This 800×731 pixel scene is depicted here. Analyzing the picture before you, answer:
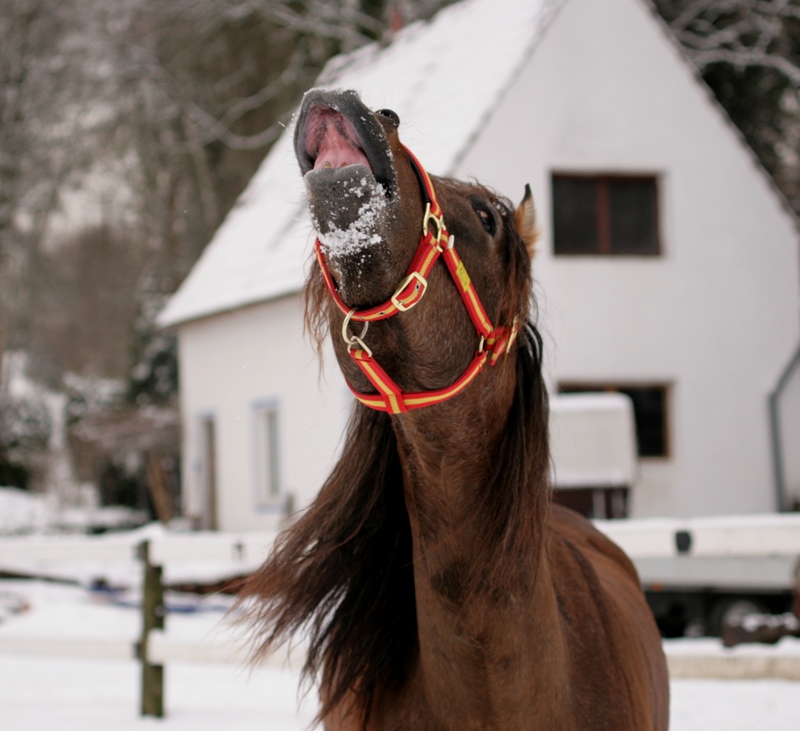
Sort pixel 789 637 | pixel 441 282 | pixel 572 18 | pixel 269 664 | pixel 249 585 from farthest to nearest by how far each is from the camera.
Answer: pixel 572 18 < pixel 789 637 < pixel 269 664 < pixel 249 585 < pixel 441 282

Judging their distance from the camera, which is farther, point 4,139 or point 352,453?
point 4,139

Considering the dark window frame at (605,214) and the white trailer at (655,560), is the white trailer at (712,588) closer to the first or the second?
the white trailer at (655,560)

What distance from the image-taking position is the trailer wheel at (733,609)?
8.77 m

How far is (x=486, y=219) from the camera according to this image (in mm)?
2006

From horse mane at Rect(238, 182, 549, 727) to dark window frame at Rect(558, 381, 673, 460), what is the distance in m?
9.12

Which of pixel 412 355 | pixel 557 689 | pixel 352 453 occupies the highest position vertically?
pixel 412 355

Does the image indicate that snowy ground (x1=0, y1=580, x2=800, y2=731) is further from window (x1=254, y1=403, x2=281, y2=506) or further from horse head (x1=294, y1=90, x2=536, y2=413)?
window (x1=254, y1=403, x2=281, y2=506)

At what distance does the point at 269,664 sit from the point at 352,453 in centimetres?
292

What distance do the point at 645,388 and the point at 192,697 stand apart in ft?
23.4

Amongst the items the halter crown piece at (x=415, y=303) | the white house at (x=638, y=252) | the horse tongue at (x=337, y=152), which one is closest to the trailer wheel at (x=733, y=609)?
the white house at (x=638, y=252)

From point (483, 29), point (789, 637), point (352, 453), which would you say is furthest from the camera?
point (483, 29)

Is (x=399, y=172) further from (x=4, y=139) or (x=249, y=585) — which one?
(x=4, y=139)

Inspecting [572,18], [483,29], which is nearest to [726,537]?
[572,18]

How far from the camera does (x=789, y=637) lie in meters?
6.28
